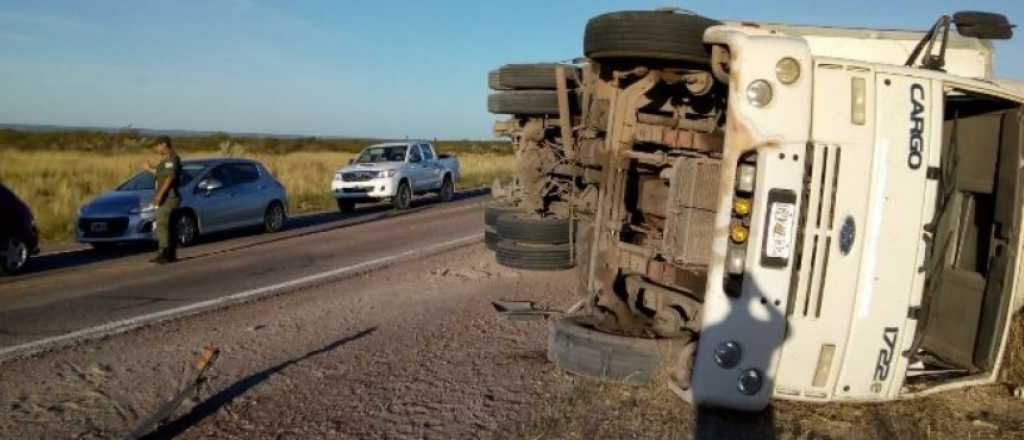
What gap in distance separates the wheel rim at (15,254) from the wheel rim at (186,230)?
8.52ft

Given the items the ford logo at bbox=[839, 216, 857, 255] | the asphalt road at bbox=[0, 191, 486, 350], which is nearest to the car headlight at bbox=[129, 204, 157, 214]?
the asphalt road at bbox=[0, 191, 486, 350]

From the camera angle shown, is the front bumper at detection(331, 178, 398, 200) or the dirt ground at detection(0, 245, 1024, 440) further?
the front bumper at detection(331, 178, 398, 200)

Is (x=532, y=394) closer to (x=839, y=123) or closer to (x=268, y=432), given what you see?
(x=268, y=432)

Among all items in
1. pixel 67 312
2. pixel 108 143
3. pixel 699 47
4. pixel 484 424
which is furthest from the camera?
pixel 108 143

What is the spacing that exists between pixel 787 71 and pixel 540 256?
4682 millimetres

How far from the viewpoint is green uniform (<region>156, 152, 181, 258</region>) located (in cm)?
1096

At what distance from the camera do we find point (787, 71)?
13.1 ft

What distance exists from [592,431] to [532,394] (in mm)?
750

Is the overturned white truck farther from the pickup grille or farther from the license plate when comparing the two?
the pickup grille

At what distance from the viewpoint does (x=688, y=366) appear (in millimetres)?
4262

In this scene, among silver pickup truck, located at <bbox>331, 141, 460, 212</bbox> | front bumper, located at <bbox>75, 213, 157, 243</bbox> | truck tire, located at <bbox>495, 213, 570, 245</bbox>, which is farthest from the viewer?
silver pickup truck, located at <bbox>331, 141, 460, 212</bbox>

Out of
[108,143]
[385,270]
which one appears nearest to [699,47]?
[385,270]

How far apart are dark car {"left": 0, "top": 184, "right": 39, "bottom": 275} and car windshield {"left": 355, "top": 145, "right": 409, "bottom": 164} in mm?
11286

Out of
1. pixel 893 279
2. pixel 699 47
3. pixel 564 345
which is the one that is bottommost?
pixel 564 345
